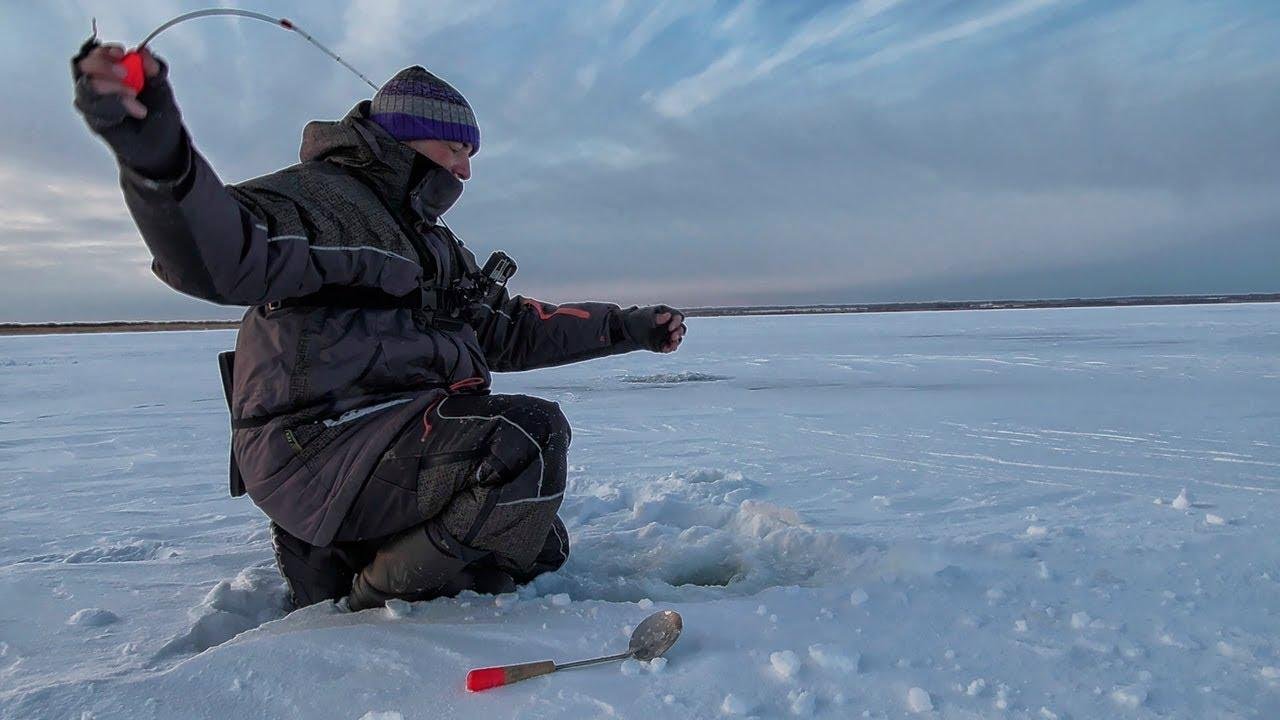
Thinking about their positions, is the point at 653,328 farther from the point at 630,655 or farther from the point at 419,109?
the point at 630,655

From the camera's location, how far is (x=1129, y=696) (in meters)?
1.49

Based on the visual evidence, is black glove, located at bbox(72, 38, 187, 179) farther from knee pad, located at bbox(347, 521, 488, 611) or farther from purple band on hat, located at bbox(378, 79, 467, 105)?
knee pad, located at bbox(347, 521, 488, 611)

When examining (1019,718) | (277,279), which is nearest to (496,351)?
(277,279)

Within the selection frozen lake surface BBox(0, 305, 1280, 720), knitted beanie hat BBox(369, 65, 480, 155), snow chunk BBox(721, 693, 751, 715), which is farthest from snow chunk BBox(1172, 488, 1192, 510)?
knitted beanie hat BBox(369, 65, 480, 155)

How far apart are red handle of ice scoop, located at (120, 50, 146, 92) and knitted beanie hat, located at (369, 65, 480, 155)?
835 millimetres

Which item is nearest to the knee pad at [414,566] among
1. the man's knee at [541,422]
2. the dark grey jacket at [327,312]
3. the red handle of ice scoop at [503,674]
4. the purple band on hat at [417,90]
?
the dark grey jacket at [327,312]

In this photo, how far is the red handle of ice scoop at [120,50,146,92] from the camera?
4.35ft

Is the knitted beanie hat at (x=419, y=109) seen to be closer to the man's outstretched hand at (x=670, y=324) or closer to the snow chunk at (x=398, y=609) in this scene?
the man's outstretched hand at (x=670, y=324)

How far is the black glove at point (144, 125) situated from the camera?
4.32 ft

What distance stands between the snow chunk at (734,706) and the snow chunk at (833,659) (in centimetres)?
23

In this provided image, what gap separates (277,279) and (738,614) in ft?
4.18

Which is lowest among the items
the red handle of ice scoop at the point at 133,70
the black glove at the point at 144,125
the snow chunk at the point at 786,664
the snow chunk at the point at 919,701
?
the snow chunk at the point at 919,701

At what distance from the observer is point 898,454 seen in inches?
179

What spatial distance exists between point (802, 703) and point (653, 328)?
142cm
